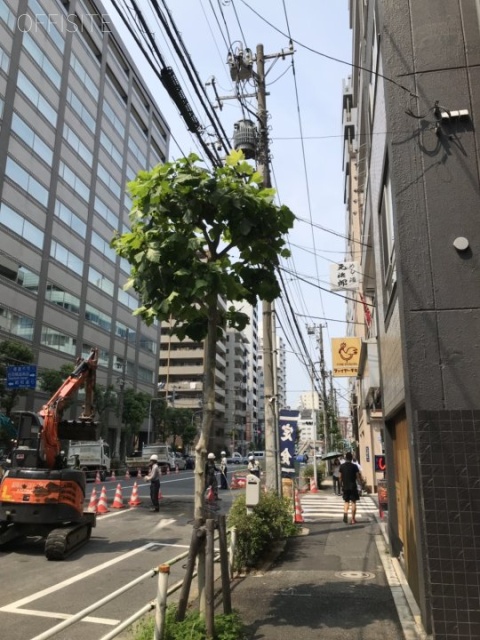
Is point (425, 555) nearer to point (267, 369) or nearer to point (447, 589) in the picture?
point (447, 589)

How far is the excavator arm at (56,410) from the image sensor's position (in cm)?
1061

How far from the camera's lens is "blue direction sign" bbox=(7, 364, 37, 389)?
88.9ft

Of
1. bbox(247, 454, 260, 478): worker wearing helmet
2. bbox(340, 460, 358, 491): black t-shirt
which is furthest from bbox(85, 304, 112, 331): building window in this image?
bbox(340, 460, 358, 491): black t-shirt

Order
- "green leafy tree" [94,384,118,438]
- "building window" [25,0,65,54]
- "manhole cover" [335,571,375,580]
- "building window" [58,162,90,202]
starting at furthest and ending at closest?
"building window" [58,162,90,202]
"green leafy tree" [94,384,118,438]
"building window" [25,0,65,54]
"manhole cover" [335,571,375,580]

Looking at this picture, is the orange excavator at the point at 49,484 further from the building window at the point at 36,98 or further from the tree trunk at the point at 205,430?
the building window at the point at 36,98

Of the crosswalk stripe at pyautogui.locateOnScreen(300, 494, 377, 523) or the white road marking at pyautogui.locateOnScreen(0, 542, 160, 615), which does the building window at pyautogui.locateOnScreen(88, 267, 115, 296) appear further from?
the white road marking at pyautogui.locateOnScreen(0, 542, 160, 615)

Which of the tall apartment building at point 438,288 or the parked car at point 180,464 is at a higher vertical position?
the tall apartment building at point 438,288

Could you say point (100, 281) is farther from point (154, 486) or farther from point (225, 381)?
point (225, 381)

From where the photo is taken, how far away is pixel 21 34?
39.1 meters

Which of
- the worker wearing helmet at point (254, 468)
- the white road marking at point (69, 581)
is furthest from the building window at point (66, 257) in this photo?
the white road marking at point (69, 581)

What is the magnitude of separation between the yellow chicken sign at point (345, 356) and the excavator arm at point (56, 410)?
14.7 metres

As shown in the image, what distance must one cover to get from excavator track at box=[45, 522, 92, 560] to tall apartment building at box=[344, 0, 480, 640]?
6.31 m

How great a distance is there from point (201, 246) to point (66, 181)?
4509cm

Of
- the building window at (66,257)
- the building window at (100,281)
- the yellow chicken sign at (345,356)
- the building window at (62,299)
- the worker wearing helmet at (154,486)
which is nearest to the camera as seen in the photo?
the worker wearing helmet at (154,486)
